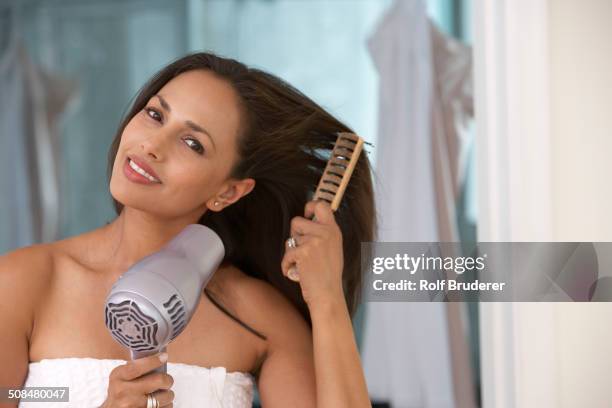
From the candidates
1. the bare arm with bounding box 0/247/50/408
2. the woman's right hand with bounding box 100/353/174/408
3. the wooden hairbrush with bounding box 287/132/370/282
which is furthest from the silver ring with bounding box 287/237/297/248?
the bare arm with bounding box 0/247/50/408

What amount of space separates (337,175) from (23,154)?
7.39ft

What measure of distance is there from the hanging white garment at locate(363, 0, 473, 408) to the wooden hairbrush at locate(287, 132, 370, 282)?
1.16m

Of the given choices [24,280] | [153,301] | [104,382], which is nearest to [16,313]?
[24,280]

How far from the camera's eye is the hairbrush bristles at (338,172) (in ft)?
3.57

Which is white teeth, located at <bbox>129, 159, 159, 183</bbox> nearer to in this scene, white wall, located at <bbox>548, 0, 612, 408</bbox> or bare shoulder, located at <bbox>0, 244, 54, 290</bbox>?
bare shoulder, located at <bbox>0, 244, 54, 290</bbox>

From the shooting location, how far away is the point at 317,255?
3.50 feet

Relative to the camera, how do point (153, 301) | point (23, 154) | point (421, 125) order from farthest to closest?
1. point (23, 154)
2. point (421, 125)
3. point (153, 301)

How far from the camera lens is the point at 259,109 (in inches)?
47.1

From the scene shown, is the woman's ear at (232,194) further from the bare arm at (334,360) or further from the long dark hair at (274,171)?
the bare arm at (334,360)

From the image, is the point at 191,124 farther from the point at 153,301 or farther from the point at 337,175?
the point at 153,301

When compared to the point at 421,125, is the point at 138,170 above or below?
below

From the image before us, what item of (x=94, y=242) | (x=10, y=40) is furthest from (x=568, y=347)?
(x=10, y=40)

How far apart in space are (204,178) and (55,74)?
7.61 ft

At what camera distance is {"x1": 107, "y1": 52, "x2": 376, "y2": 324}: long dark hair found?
120 centimetres
